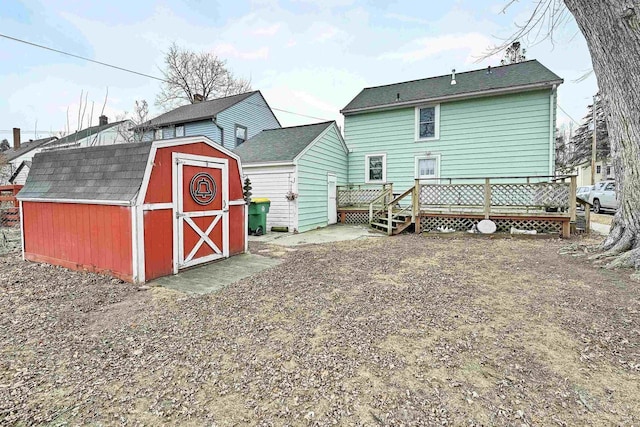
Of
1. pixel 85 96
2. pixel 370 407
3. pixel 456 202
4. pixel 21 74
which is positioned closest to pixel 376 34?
pixel 456 202

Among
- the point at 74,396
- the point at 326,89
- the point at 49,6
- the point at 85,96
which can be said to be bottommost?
the point at 74,396

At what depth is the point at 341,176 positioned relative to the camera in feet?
44.9

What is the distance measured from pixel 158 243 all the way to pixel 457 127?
11423 mm

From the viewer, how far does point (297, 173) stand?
10297 mm

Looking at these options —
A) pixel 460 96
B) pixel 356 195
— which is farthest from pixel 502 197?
pixel 356 195

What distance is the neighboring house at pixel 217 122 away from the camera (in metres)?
16.6

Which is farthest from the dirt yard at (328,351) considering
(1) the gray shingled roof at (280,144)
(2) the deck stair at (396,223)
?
(1) the gray shingled roof at (280,144)

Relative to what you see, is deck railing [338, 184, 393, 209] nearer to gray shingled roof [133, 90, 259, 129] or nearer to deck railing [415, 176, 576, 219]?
deck railing [415, 176, 576, 219]

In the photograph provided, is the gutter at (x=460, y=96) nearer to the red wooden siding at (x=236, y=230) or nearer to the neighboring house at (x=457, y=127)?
the neighboring house at (x=457, y=127)

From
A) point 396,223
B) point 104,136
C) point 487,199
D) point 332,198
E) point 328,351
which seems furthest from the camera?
point 104,136

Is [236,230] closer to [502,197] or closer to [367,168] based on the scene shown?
[502,197]

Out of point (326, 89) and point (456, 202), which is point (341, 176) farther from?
point (326, 89)

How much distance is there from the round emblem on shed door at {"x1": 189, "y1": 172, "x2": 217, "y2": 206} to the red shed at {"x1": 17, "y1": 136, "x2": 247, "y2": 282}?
0.02 metres

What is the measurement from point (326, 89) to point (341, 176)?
10.2m
